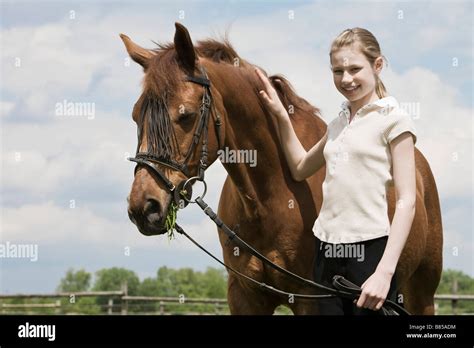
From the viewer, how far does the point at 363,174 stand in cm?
365

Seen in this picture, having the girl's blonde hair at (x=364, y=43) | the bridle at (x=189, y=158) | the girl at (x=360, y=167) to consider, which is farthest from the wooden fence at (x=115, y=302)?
the girl's blonde hair at (x=364, y=43)

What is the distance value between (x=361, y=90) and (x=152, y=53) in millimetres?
1598

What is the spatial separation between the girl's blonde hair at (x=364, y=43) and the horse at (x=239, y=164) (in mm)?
1018

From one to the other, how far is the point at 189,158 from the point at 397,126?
133 centimetres

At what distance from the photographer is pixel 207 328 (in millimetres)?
4270

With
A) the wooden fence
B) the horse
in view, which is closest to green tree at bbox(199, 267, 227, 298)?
the wooden fence

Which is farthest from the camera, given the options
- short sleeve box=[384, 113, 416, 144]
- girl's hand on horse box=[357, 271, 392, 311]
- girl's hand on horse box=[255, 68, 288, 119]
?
girl's hand on horse box=[255, 68, 288, 119]

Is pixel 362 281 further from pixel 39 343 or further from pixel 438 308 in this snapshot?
Answer: pixel 438 308

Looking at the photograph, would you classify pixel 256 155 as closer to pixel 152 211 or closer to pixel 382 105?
pixel 152 211

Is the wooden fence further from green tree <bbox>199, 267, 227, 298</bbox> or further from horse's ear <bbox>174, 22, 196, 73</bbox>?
green tree <bbox>199, 267, 227, 298</bbox>

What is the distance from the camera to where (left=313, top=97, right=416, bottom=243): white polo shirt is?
142 inches

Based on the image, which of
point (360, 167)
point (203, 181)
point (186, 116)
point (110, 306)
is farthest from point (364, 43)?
point (110, 306)

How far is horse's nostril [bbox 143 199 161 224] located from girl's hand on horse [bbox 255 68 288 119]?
1.23 meters

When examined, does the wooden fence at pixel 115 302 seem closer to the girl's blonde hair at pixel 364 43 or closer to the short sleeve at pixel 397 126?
the girl's blonde hair at pixel 364 43
